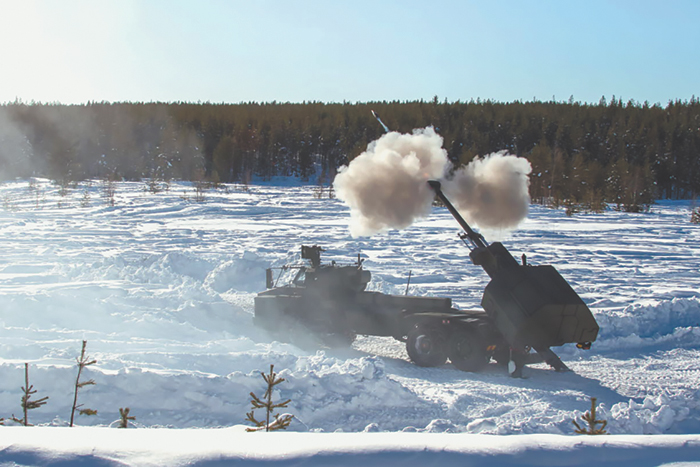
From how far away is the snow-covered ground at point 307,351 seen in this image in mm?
7773

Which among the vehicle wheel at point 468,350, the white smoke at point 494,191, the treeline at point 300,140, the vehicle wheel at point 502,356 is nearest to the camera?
the vehicle wheel at point 468,350

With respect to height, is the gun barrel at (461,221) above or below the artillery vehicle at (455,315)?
above

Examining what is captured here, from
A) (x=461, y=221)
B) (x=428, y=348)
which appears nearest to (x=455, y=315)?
(x=428, y=348)

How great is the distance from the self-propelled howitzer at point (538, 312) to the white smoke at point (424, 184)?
272cm

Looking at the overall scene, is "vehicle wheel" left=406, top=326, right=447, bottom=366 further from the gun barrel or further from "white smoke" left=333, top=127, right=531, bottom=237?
"white smoke" left=333, top=127, right=531, bottom=237

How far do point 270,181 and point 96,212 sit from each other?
42103 millimetres

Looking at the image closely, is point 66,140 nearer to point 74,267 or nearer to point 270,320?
point 74,267

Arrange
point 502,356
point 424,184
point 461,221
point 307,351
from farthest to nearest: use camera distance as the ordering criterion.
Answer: point 424,184 → point 461,221 → point 307,351 → point 502,356

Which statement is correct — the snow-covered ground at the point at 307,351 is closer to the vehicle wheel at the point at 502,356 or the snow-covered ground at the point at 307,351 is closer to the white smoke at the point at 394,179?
the vehicle wheel at the point at 502,356

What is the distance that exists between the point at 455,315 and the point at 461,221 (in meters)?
1.93

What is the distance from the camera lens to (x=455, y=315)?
10.6 metres

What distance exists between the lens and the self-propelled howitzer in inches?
382

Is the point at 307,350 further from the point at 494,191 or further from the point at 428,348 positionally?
the point at 494,191

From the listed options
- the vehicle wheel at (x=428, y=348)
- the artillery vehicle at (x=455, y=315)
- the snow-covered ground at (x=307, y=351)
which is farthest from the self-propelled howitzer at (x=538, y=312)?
the vehicle wheel at (x=428, y=348)
